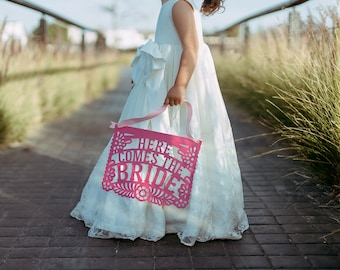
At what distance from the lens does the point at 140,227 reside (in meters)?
Result: 2.77

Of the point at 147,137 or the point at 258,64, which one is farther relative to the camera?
the point at 258,64

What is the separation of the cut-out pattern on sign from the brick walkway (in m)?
0.25

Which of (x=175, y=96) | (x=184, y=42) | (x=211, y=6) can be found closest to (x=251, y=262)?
(x=175, y=96)

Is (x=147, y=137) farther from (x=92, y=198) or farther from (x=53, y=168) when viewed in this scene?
(x=53, y=168)

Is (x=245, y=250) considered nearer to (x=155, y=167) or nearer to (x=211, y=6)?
Answer: (x=155, y=167)

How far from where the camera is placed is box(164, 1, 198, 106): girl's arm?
8.81ft

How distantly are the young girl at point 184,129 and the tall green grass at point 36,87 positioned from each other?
275cm

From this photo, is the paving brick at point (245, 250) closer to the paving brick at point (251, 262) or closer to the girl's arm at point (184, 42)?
the paving brick at point (251, 262)

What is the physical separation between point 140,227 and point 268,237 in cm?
71

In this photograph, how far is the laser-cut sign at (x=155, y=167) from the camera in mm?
2756

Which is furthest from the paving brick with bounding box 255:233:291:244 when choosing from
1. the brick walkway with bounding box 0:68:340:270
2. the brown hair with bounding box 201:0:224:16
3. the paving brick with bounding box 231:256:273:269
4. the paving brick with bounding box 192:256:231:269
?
the brown hair with bounding box 201:0:224:16

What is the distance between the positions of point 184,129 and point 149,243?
0.65 meters

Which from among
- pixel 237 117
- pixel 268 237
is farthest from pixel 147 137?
pixel 237 117

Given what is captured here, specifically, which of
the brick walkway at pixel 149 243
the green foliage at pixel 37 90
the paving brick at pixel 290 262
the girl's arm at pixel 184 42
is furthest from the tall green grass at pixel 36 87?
the paving brick at pixel 290 262
